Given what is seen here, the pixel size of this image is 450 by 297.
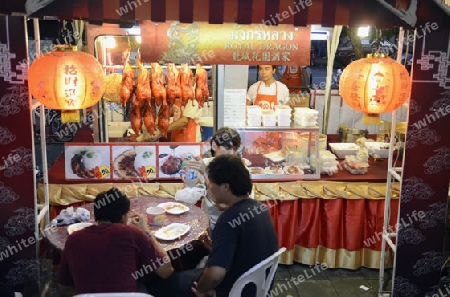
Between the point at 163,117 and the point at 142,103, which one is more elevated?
the point at 142,103

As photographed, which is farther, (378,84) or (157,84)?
(157,84)

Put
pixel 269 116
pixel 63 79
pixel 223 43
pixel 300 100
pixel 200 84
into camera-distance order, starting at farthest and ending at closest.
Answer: pixel 300 100
pixel 200 84
pixel 269 116
pixel 223 43
pixel 63 79

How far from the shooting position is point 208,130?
9.19m

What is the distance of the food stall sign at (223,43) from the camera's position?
4.59 m

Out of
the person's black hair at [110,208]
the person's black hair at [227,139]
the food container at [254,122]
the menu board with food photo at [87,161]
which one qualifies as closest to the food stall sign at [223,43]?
the person's black hair at [227,139]

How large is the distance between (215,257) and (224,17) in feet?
6.64

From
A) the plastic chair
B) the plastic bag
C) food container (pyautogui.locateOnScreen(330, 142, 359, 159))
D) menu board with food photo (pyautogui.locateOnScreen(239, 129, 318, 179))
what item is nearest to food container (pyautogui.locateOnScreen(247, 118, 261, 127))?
menu board with food photo (pyautogui.locateOnScreen(239, 129, 318, 179))

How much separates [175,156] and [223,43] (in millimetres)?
1665

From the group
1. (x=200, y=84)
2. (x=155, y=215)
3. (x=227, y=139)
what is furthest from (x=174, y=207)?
(x=200, y=84)

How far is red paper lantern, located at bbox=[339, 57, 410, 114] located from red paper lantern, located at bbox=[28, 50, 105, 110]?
2.26 m

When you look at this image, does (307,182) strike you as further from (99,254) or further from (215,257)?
(99,254)

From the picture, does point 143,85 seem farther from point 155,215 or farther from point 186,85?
point 155,215

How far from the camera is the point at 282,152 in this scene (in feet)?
20.2

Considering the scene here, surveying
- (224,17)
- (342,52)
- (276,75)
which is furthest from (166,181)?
(342,52)
